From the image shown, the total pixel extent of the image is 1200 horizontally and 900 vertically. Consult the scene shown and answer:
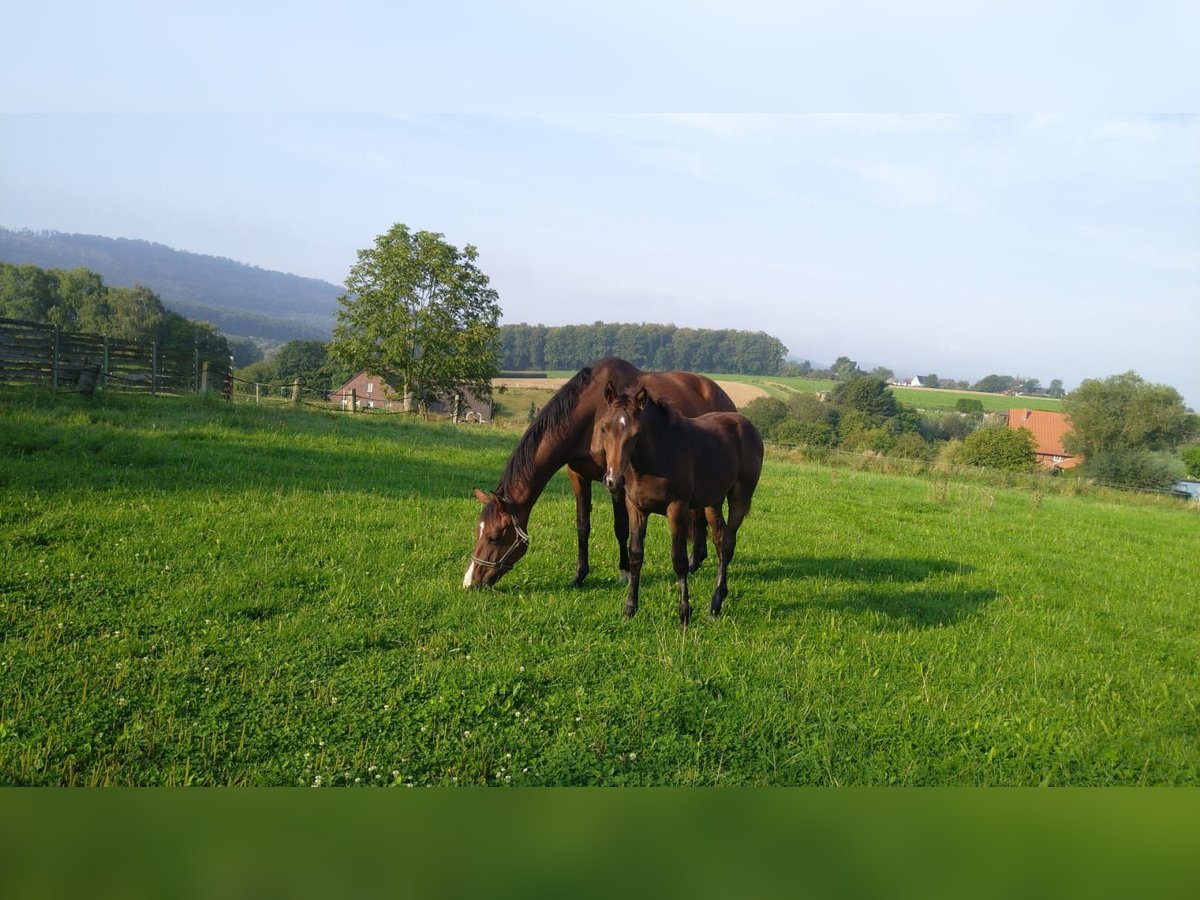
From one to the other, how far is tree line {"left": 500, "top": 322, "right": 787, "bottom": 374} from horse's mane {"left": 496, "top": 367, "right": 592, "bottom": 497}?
0.50 m

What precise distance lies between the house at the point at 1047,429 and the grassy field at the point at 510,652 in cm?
151

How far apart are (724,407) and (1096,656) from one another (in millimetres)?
4303

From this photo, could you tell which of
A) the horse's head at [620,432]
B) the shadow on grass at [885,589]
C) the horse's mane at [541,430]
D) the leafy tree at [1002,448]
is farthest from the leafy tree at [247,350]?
the leafy tree at [1002,448]

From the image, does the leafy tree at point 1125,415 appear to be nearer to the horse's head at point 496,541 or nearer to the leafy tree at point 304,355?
the horse's head at point 496,541

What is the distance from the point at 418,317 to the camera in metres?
8.97

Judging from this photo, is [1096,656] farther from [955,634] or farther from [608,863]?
[608,863]

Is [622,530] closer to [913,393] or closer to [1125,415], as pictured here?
[913,393]

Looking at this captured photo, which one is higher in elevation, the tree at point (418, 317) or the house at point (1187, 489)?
the tree at point (418, 317)

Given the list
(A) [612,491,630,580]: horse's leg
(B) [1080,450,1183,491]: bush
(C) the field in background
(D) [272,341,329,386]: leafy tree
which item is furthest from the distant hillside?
(B) [1080,450,1183,491]: bush

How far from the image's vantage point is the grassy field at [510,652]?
3.39 m

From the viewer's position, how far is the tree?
→ 24.1ft

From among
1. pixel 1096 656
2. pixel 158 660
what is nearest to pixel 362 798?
pixel 158 660

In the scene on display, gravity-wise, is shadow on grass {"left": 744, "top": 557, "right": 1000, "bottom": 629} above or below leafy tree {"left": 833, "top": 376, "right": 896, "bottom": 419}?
below

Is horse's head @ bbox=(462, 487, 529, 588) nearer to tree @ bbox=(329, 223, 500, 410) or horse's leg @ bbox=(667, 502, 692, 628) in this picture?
horse's leg @ bbox=(667, 502, 692, 628)
